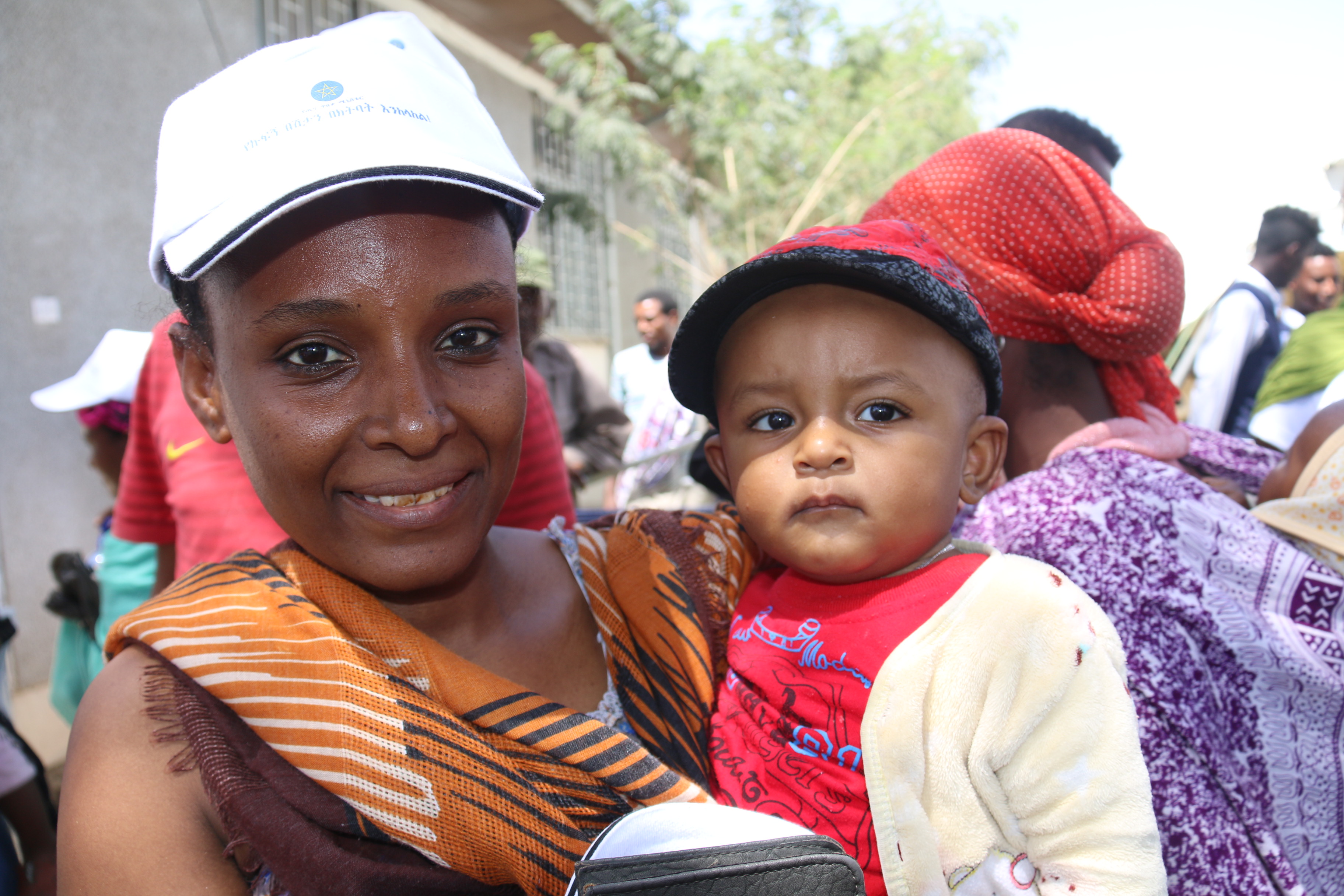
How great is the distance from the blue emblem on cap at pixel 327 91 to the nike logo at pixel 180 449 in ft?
4.97

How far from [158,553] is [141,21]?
454 cm

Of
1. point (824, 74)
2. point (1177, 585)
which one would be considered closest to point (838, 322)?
point (1177, 585)

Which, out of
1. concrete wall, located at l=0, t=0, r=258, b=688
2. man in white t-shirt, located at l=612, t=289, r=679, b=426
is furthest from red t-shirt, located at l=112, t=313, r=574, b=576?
man in white t-shirt, located at l=612, t=289, r=679, b=426

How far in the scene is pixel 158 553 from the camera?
2.87 metres

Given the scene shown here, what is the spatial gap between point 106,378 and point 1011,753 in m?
3.75

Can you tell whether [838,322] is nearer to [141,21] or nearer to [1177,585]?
[1177,585]

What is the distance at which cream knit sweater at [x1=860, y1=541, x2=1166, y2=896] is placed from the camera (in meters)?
1.12

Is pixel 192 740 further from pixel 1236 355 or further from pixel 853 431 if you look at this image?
pixel 1236 355

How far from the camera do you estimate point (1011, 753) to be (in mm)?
1161

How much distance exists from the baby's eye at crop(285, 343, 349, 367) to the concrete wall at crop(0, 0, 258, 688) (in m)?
4.97

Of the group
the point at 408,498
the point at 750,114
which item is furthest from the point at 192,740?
the point at 750,114

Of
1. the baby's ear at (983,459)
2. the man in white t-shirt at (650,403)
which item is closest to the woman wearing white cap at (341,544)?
the baby's ear at (983,459)

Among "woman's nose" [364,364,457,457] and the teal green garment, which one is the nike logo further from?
"woman's nose" [364,364,457,457]

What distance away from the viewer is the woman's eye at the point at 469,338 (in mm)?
1231
